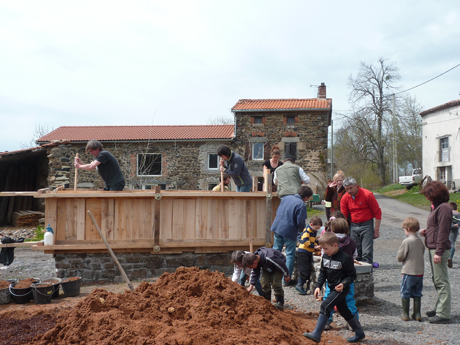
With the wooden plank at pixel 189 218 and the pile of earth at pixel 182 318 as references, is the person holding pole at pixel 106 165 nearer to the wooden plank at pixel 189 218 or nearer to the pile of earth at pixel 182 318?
the wooden plank at pixel 189 218

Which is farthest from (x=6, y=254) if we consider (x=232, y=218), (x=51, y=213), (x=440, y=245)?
(x=440, y=245)

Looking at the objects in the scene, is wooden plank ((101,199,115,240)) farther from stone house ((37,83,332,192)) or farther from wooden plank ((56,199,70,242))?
stone house ((37,83,332,192))

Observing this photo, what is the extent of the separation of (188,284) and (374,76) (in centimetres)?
3963

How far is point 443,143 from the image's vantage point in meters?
27.5

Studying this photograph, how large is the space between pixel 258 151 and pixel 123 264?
16937 millimetres

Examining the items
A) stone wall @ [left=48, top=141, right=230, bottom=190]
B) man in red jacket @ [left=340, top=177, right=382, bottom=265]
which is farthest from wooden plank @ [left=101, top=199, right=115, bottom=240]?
stone wall @ [left=48, top=141, right=230, bottom=190]

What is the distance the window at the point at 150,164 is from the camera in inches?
919

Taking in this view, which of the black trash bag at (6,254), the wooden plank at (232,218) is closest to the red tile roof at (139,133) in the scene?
the wooden plank at (232,218)

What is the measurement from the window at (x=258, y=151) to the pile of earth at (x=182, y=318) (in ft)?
61.2

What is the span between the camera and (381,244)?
428 inches

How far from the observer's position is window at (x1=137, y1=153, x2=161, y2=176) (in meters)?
23.4

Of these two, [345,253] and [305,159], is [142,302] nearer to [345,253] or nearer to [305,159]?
[345,253]

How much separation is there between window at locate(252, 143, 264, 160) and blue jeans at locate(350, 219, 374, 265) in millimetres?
17262

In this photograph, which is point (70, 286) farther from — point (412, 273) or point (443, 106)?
point (443, 106)
